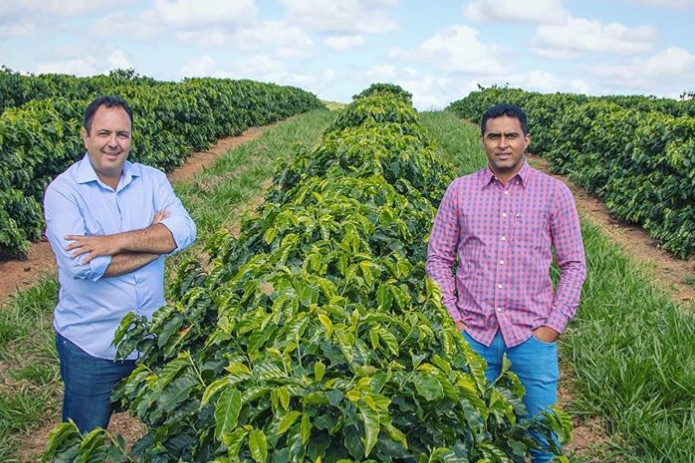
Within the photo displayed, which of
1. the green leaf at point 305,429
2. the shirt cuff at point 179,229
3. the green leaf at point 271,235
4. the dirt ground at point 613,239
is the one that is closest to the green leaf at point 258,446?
the green leaf at point 305,429

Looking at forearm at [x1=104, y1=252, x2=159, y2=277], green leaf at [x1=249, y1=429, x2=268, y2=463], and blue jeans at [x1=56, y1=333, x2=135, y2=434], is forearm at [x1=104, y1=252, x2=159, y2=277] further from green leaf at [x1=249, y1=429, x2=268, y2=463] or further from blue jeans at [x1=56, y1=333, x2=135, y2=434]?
green leaf at [x1=249, y1=429, x2=268, y2=463]

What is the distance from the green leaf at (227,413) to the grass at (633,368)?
126 inches

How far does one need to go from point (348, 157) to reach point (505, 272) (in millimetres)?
2766

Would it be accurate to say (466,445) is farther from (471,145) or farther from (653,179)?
(471,145)

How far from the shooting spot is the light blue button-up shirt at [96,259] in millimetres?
3191

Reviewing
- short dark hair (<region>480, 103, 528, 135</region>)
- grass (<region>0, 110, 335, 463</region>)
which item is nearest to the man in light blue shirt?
short dark hair (<region>480, 103, 528, 135</region>)

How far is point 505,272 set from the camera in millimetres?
3369

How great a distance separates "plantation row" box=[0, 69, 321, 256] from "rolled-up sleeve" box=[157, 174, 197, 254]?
5.66 metres

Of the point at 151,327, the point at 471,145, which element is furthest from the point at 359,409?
the point at 471,145

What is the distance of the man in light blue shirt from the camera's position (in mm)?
3182

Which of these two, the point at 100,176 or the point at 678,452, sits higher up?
the point at 100,176

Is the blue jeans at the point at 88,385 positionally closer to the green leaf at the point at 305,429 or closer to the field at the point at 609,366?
the field at the point at 609,366

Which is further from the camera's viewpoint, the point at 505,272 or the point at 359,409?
the point at 505,272

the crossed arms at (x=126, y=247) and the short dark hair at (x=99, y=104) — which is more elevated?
the short dark hair at (x=99, y=104)
